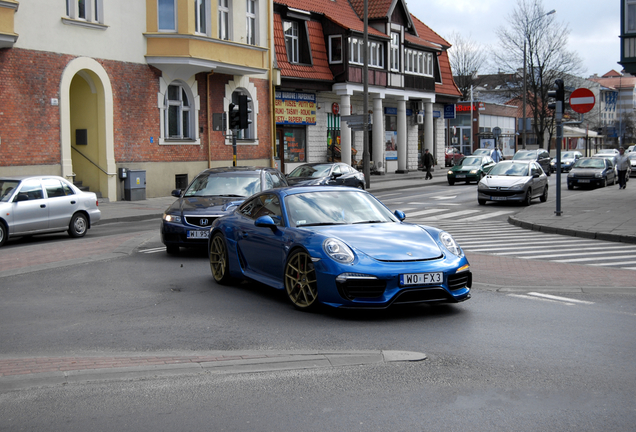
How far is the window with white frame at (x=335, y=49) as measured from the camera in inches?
1506

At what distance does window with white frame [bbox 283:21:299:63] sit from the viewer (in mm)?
36062

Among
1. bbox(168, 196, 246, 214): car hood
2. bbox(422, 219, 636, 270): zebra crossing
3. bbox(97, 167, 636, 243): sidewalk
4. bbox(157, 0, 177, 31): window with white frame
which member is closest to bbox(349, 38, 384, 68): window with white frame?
bbox(157, 0, 177, 31): window with white frame

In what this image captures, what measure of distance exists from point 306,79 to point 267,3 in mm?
4936

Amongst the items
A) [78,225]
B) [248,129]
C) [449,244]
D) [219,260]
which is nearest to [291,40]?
[248,129]

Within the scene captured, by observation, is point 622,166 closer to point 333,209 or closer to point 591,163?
point 591,163

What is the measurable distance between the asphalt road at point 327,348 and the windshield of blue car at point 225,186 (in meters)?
3.55

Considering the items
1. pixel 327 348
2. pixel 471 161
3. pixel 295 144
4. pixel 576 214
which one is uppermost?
pixel 295 144

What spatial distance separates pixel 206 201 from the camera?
42.1 ft

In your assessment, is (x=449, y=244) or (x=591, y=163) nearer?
(x=449, y=244)

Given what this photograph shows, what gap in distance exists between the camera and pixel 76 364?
5629mm

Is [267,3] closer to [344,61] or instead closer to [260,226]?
[344,61]

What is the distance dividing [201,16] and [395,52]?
707 inches

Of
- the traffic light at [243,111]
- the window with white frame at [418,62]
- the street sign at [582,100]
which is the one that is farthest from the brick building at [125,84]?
the window with white frame at [418,62]

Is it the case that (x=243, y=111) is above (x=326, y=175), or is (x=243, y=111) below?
above
